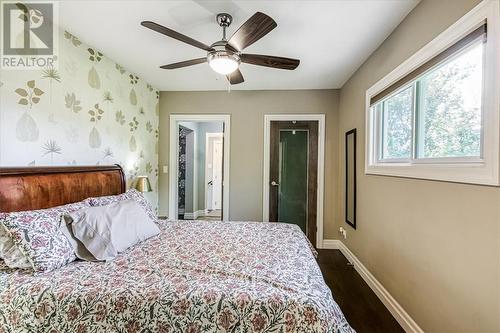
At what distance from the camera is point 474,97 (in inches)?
55.7

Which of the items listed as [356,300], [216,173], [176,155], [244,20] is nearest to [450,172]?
[356,300]

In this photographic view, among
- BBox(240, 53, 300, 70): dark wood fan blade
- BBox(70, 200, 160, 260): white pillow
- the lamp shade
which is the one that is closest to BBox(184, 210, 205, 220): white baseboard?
the lamp shade

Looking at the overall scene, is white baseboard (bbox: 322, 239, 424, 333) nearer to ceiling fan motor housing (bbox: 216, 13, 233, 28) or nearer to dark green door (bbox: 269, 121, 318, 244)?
dark green door (bbox: 269, 121, 318, 244)

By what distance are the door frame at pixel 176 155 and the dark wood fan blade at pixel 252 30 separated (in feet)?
7.04

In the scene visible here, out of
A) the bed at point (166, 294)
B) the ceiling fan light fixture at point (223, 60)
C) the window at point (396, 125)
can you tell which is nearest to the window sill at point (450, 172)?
the window at point (396, 125)

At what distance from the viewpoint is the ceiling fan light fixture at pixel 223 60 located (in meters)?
1.94

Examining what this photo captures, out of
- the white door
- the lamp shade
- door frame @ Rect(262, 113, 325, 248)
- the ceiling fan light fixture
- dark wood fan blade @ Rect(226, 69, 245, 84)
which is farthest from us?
the white door

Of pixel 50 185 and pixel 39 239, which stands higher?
pixel 50 185

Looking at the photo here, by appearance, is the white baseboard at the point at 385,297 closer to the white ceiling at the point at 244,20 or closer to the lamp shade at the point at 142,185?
the white ceiling at the point at 244,20

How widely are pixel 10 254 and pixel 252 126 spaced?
3140mm

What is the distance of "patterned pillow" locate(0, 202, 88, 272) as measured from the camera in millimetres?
1434

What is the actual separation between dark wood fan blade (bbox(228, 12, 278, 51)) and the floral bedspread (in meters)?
1.56

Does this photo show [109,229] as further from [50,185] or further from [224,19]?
[224,19]

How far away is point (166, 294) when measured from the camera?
1.24m
